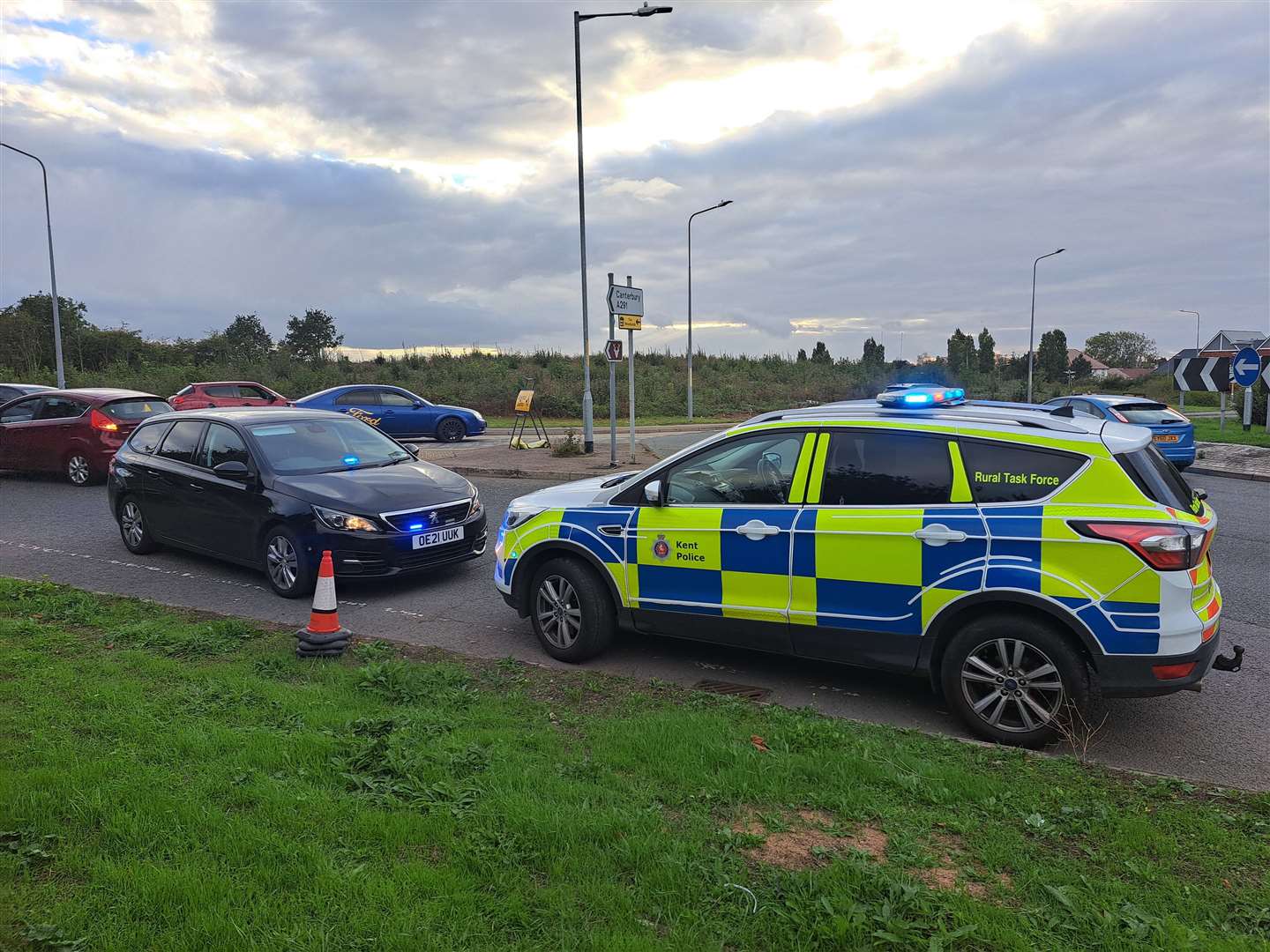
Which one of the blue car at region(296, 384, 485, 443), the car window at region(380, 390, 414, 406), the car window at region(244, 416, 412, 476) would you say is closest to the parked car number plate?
the car window at region(244, 416, 412, 476)

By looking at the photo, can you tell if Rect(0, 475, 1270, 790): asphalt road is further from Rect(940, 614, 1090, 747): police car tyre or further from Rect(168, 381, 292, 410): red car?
Rect(168, 381, 292, 410): red car

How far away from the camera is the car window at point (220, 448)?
26.3 feet

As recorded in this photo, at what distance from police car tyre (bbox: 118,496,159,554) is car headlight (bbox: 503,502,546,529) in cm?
483

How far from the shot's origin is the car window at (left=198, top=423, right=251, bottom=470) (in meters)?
8.02

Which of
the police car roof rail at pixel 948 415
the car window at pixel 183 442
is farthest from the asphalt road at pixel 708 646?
the police car roof rail at pixel 948 415

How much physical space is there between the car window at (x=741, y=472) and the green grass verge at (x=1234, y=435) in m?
19.3

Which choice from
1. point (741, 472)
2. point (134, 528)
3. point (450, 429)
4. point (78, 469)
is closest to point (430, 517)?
point (741, 472)

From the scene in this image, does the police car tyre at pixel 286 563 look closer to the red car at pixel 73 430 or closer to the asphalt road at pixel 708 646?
the asphalt road at pixel 708 646

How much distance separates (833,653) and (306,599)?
4602 mm

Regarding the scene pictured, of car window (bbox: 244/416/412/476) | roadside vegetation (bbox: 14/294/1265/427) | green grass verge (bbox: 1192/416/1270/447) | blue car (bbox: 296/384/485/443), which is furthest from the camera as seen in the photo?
roadside vegetation (bbox: 14/294/1265/427)

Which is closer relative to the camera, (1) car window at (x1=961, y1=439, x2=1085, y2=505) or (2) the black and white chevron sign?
(1) car window at (x1=961, y1=439, x2=1085, y2=505)

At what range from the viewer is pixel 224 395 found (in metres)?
22.0

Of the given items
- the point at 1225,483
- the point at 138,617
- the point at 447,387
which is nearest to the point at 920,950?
the point at 138,617

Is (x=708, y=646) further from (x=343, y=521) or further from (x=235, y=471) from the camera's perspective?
(x=235, y=471)
